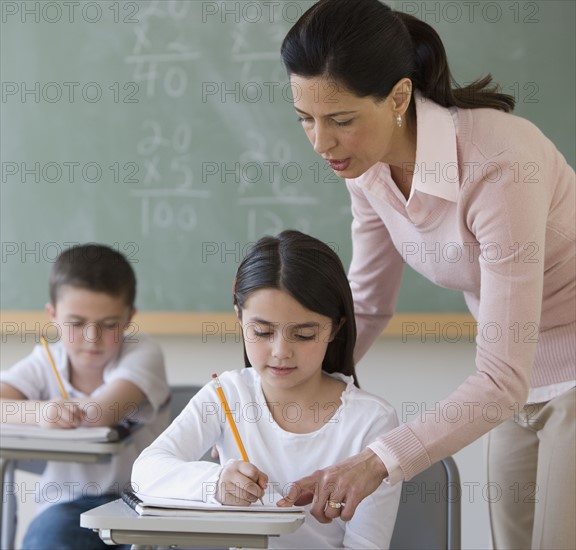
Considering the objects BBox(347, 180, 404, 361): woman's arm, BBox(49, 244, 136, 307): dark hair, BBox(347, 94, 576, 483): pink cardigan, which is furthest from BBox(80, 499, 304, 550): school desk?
BBox(49, 244, 136, 307): dark hair

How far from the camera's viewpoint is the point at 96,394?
2.22 m

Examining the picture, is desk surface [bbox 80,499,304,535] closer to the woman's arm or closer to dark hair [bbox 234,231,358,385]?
dark hair [bbox 234,231,358,385]

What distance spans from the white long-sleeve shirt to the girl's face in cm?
8

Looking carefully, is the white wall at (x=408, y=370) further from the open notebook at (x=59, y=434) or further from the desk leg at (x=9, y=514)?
the open notebook at (x=59, y=434)

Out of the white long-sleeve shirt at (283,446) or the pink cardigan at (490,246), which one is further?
the white long-sleeve shirt at (283,446)

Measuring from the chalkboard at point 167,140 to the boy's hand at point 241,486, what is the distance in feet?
4.80

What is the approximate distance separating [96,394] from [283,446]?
2.55 feet

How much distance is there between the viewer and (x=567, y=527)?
1525 millimetres

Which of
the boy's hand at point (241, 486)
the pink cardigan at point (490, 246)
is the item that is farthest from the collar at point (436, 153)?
the boy's hand at point (241, 486)

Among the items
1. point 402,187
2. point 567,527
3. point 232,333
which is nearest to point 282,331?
point 402,187

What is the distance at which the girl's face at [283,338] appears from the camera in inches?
62.8

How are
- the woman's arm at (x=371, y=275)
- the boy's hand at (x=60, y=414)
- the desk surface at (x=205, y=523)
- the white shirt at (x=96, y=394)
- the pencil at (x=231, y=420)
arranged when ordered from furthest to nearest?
1. the white shirt at (x=96, y=394)
2. the boy's hand at (x=60, y=414)
3. the woman's arm at (x=371, y=275)
4. the pencil at (x=231, y=420)
5. the desk surface at (x=205, y=523)

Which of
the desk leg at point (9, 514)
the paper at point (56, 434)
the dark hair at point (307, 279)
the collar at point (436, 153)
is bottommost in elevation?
the desk leg at point (9, 514)

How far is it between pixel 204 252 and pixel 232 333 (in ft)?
0.91
